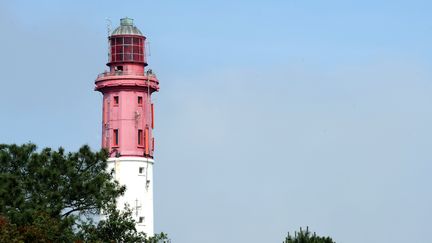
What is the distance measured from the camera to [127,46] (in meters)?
132

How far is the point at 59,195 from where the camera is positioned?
105250 mm

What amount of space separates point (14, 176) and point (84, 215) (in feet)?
16.4

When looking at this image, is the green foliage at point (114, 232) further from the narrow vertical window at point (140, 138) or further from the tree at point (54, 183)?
the narrow vertical window at point (140, 138)

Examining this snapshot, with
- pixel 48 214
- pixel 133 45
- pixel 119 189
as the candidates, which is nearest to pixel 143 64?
pixel 133 45

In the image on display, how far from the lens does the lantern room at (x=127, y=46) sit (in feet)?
433

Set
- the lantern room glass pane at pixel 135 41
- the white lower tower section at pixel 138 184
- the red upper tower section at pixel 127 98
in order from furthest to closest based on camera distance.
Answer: the lantern room glass pane at pixel 135 41
the red upper tower section at pixel 127 98
the white lower tower section at pixel 138 184

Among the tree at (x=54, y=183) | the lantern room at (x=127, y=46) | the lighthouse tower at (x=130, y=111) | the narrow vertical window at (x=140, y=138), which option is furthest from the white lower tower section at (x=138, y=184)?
the tree at (x=54, y=183)

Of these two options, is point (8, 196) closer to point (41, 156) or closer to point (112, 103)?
point (41, 156)

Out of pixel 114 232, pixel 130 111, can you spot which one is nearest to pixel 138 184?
pixel 130 111

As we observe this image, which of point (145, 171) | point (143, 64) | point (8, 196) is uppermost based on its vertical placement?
point (143, 64)

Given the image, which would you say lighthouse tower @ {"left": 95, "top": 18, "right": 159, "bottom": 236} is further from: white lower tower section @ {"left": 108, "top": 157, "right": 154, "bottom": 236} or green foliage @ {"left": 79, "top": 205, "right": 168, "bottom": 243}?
green foliage @ {"left": 79, "top": 205, "right": 168, "bottom": 243}

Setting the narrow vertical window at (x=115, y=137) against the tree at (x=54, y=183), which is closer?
the tree at (x=54, y=183)

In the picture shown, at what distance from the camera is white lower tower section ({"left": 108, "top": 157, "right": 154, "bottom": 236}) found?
129 meters

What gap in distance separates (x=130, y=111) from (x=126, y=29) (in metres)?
6.51
